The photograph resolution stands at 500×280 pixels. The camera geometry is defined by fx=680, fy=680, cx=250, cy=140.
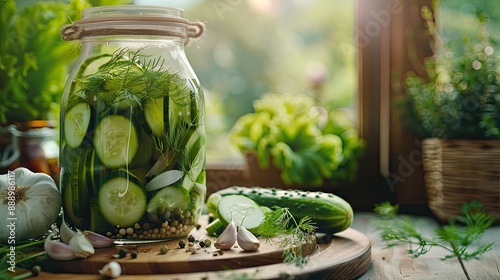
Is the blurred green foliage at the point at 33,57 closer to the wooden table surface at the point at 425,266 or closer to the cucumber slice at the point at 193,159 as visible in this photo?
the cucumber slice at the point at 193,159

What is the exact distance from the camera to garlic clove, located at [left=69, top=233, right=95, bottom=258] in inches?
39.2

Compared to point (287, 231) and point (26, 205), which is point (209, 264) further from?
point (26, 205)

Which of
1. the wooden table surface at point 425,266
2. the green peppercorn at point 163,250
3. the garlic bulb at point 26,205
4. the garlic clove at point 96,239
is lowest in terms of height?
the wooden table surface at point 425,266

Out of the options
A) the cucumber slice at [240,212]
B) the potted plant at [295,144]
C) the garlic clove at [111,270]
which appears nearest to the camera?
the garlic clove at [111,270]

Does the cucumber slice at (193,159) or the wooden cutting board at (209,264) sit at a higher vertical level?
the cucumber slice at (193,159)

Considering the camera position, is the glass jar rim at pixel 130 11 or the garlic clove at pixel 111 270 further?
the glass jar rim at pixel 130 11

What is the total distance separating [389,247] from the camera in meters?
1.26

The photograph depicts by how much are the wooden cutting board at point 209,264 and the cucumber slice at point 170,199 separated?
65 mm

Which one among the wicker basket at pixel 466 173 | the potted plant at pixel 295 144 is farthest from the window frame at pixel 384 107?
the wicker basket at pixel 466 173

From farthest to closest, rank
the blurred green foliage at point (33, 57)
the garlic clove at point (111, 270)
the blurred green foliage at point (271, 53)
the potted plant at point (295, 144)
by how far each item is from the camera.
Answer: the blurred green foliage at point (271, 53)
the potted plant at point (295, 144)
the blurred green foliage at point (33, 57)
the garlic clove at point (111, 270)

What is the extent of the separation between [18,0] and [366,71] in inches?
35.6

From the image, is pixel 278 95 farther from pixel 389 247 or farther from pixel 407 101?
pixel 389 247

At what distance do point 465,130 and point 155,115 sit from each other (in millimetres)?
748

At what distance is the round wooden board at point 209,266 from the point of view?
3.15 ft
